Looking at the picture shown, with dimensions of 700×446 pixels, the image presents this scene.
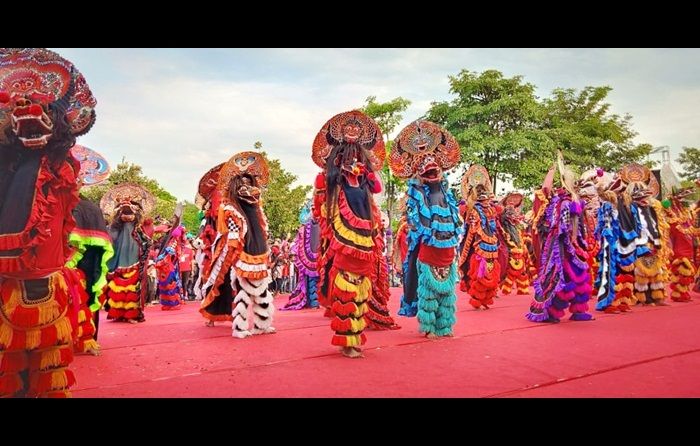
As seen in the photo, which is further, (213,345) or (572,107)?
(572,107)

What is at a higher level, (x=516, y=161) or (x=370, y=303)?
(x=516, y=161)

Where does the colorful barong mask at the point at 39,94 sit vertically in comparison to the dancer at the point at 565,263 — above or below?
above

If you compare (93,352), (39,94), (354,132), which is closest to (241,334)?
(93,352)

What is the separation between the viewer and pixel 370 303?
743cm

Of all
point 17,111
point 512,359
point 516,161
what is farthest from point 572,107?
point 17,111

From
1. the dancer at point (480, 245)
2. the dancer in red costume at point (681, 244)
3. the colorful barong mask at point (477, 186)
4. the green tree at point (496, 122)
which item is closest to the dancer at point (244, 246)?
the dancer at point (480, 245)

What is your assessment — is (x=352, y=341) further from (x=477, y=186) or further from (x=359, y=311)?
(x=477, y=186)

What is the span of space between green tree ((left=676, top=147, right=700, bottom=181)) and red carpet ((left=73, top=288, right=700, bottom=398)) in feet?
20.4

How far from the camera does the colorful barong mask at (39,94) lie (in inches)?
126

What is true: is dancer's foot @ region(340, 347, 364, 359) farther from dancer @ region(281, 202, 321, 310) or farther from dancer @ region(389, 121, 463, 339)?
dancer @ region(281, 202, 321, 310)

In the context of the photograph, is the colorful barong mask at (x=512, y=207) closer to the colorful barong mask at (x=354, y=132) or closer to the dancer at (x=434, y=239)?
the dancer at (x=434, y=239)

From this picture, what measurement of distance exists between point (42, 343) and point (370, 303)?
4.82 meters

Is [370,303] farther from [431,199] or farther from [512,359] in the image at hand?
[512,359]

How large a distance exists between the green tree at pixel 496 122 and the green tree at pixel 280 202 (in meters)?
7.82
